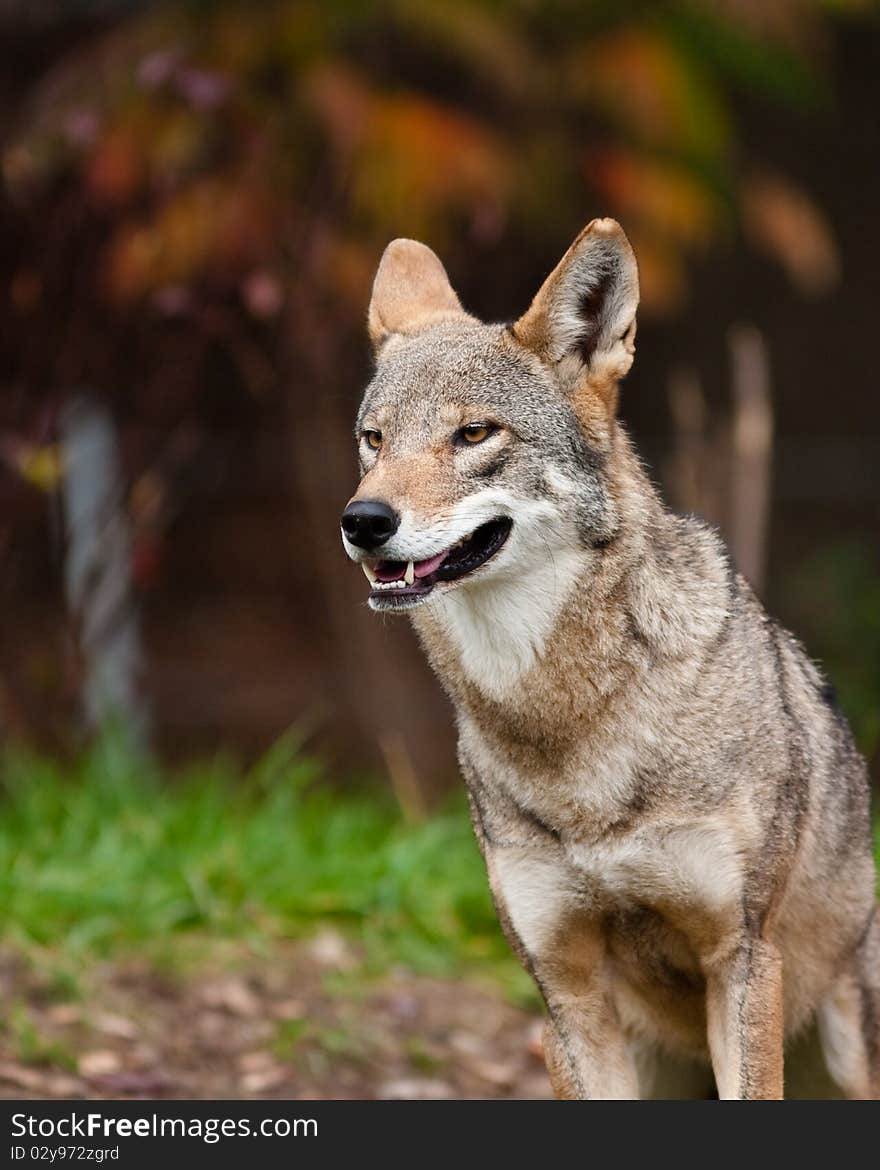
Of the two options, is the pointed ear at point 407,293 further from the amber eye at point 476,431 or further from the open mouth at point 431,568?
the open mouth at point 431,568

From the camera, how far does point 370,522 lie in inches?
148

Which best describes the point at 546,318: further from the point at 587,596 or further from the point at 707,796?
the point at 707,796

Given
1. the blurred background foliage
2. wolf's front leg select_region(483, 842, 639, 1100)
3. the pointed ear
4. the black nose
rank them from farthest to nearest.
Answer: the blurred background foliage → the pointed ear → wolf's front leg select_region(483, 842, 639, 1100) → the black nose

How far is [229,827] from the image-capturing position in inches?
279

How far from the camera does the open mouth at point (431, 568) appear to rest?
384 centimetres

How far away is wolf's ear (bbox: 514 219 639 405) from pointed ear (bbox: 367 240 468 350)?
0.52 meters

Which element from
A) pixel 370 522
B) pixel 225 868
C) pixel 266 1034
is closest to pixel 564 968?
pixel 370 522

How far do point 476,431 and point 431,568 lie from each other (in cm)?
41

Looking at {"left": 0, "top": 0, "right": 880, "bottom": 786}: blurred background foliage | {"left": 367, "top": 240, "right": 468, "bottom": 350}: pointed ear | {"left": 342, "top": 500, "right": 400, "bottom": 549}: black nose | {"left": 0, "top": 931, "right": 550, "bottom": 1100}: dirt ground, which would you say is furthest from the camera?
{"left": 0, "top": 0, "right": 880, "bottom": 786}: blurred background foliage

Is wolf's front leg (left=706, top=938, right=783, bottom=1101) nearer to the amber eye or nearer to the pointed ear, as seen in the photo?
the amber eye

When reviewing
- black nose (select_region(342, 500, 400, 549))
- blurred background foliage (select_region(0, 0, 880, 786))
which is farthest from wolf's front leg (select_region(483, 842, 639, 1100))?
blurred background foliage (select_region(0, 0, 880, 786))

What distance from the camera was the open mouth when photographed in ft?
12.6

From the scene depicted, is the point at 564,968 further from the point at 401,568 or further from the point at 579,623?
the point at 401,568

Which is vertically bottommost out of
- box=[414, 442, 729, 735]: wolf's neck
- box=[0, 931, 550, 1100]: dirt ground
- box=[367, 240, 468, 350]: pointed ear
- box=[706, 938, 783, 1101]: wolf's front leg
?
box=[706, 938, 783, 1101]: wolf's front leg
